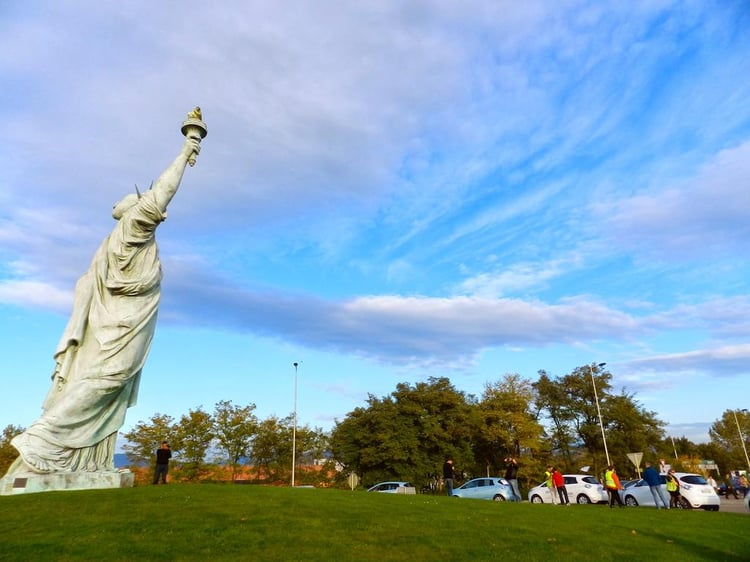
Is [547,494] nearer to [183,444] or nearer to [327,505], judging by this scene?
[327,505]

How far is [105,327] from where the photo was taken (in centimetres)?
1630

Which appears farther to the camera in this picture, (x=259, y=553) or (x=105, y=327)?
(x=105, y=327)

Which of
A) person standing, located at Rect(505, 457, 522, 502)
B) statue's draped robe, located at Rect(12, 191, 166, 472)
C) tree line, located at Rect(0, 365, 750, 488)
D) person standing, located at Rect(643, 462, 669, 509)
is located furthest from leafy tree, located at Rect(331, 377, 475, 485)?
statue's draped robe, located at Rect(12, 191, 166, 472)

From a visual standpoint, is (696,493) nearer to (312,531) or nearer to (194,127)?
(312,531)

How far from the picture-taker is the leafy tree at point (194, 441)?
139 feet

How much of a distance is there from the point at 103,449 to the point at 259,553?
1066 cm

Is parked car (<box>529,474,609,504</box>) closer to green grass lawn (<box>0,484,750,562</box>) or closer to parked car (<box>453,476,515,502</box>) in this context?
parked car (<box>453,476,515,502</box>)

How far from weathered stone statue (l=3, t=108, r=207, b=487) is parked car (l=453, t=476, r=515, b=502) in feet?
58.0

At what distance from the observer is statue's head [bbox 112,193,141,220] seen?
715 inches

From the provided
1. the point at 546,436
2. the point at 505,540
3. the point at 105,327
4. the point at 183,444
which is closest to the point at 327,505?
the point at 505,540

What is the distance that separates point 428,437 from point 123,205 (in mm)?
39463

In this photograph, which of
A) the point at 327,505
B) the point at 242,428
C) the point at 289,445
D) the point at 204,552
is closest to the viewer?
the point at 204,552

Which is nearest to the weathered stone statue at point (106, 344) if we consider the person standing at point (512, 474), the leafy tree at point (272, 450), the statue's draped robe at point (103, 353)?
the statue's draped robe at point (103, 353)

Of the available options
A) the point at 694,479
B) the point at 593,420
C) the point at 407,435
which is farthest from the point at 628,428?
the point at 694,479
